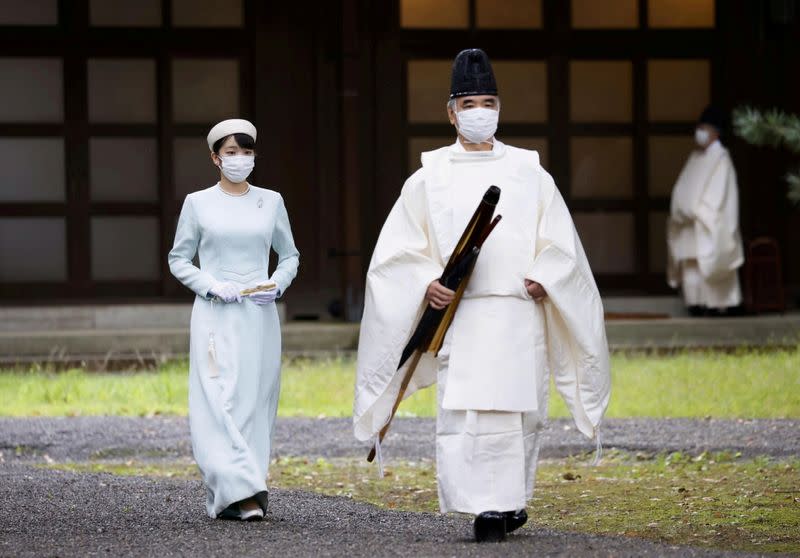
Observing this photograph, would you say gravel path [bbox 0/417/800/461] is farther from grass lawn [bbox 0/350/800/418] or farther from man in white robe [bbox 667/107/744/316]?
man in white robe [bbox 667/107/744/316]

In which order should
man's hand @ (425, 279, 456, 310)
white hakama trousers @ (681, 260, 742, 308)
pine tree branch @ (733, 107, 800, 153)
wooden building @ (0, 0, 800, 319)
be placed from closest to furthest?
man's hand @ (425, 279, 456, 310)
pine tree branch @ (733, 107, 800, 153)
white hakama trousers @ (681, 260, 742, 308)
wooden building @ (0, 0, 800, 319)

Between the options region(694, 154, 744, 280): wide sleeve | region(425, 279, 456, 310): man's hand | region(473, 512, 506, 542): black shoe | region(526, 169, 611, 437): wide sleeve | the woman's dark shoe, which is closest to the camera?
region(473, 512, 506, 542): black shoe

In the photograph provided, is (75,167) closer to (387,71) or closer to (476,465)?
(387,71)

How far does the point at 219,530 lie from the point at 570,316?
5.31 feet

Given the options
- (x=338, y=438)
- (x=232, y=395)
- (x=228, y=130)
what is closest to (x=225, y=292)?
(x=232, y=395)

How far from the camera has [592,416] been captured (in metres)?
7.00

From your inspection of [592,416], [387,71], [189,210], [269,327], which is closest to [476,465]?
[592,416]

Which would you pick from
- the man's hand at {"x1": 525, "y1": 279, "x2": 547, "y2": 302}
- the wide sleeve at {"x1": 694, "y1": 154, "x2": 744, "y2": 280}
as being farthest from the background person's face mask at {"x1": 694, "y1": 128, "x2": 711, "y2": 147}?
the man's hand at {"x1": 525, "y1": 279, "x2": 547, "y2": 302}

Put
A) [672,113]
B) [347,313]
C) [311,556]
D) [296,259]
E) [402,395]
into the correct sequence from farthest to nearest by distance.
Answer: [672,113], [347,313], [296,259], [402,395], [311,556]

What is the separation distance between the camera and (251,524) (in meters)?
7.11

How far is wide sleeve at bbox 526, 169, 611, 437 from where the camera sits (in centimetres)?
688

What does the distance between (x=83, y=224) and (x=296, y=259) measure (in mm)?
8406

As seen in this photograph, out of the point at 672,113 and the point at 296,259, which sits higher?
the point at 672,113

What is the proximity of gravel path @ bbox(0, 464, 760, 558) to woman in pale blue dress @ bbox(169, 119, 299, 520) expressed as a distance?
0.21 metres
